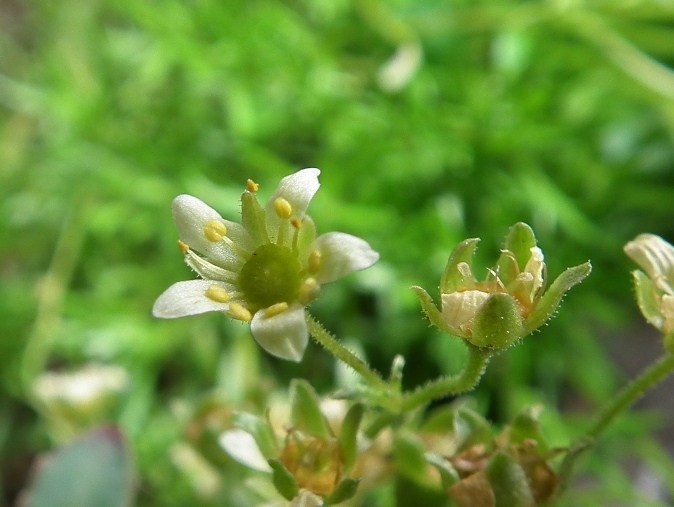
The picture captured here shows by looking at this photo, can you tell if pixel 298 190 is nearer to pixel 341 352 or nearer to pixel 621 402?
pixel 341 352

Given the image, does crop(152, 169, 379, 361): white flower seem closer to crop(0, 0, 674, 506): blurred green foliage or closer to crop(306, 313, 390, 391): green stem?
crop(306, 313, 390, 391): green stem

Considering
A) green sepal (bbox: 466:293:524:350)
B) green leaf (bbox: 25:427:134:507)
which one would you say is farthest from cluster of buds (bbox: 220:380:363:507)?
green leaf (bbox: 25:427:134:507)

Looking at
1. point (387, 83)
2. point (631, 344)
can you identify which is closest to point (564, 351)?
point (631, 344)

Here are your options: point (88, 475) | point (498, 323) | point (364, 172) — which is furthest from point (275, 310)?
point (364, 172)

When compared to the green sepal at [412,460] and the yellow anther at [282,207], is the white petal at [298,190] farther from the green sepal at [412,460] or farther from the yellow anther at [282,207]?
the green sepal at [412,460]

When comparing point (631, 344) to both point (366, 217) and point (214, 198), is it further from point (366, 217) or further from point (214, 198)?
point (214, 198)
